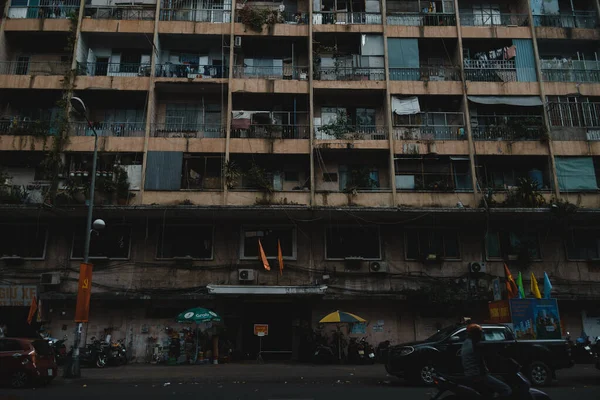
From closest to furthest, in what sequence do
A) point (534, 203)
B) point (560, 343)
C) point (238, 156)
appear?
1. point (560, 343)
2. point (534, 203)
3. point (238, 156)

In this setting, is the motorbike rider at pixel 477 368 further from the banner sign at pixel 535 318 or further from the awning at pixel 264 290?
the awning at pixel 264 290

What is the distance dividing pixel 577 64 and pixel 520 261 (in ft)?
36.2

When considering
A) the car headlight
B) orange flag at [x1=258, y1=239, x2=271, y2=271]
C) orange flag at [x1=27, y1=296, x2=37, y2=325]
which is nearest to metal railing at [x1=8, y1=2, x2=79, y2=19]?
orange flag at [x1=27, y1=296, x2=37, y2=325]

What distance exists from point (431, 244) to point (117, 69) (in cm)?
1833

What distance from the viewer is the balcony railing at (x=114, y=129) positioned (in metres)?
22.5

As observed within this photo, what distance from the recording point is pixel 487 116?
2333 cm

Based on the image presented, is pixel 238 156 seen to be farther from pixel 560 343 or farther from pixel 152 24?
pixel 560 343

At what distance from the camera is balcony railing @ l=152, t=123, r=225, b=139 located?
23078 millimetres

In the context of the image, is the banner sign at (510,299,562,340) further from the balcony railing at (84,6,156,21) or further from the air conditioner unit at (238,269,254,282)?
the balcony railing at (84,6,156,21)

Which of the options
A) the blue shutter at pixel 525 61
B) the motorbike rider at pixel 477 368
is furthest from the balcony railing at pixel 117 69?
the motorbike rider at pixel 477 368

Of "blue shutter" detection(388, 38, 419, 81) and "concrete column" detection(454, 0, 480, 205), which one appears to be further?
"blue shutter" detection(388, 38, 419, 81)

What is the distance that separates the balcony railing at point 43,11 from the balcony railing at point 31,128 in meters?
5.91

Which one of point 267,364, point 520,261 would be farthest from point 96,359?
point 520,261

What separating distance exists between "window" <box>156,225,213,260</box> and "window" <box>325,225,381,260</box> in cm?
574
